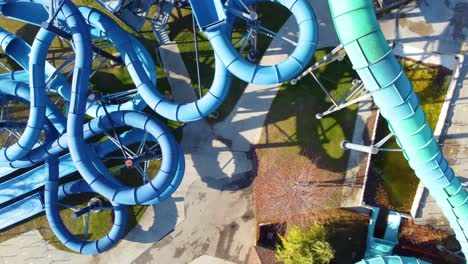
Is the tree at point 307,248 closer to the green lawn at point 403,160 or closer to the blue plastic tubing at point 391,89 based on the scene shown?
the green lawn at point 403,160

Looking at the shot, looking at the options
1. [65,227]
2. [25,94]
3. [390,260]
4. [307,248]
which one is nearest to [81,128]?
[25,94]

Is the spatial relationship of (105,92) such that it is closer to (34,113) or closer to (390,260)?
(34,113)

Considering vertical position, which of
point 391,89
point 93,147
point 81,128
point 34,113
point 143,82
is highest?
point 391,89

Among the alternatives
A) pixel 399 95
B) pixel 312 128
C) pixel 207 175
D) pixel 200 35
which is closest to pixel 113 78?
pixel 200 35

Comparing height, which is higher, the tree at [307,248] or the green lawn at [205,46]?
the green lawn at [205,46]

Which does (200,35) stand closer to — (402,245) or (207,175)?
(207,175)

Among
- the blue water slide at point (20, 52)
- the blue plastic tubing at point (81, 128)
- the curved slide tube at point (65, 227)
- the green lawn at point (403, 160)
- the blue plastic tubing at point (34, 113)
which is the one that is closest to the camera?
the blue plastic tubing at point (81, 128)

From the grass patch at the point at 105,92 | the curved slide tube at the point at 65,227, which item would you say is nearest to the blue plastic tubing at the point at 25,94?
the curved slide tube at the point at 65,227
